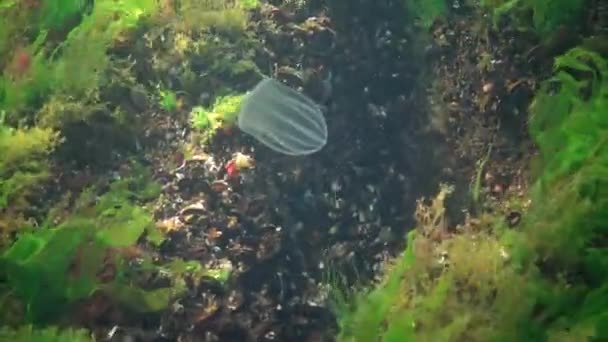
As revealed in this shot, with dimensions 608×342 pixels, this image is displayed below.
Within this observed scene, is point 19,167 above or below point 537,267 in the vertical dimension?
below

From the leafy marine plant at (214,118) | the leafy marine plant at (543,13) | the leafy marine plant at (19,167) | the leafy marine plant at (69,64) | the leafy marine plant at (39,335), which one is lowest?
the leafy marine plant at (39,335)

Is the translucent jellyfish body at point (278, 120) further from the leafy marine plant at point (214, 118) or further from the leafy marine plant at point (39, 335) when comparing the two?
the leafy marine plant at point (39, 335)

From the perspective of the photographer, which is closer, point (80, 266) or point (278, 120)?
point (80, 266)

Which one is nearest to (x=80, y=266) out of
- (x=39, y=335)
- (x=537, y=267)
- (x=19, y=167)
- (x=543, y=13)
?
(x=39, y=335)

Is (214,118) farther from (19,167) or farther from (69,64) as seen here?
(19,167)

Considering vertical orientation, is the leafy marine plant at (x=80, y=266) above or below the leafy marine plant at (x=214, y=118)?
below

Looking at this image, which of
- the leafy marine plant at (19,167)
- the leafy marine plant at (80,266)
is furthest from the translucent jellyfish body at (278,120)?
the leafy marine plant at (19,167)
